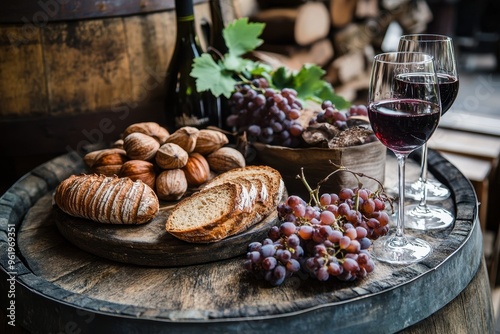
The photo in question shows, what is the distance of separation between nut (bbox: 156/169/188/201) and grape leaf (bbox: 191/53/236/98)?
298 mm

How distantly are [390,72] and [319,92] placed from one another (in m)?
0.59

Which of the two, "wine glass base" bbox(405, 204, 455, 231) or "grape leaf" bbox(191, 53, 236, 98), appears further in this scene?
"grape leaf" bbox(191, 53, 236, 98)

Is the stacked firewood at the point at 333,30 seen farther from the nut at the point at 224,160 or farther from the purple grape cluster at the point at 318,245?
the purple grape cluster at the point at 318,245

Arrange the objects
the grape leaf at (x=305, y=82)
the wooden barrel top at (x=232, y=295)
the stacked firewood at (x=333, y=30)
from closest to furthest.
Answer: the wooden barrel top at (x=232, y=295), the grape leaf at (x=305, y=82), the stacked firewood at (x=333, y=30)

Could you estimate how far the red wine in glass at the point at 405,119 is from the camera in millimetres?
953

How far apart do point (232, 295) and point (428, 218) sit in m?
0.45

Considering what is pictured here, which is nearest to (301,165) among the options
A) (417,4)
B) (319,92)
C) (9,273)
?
(319,92)

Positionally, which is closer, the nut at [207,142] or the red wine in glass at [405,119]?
the red wine in glass at [405,119]

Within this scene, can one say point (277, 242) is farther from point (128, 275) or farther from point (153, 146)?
point (153, 146)

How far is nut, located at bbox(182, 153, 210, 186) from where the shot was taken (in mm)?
1189

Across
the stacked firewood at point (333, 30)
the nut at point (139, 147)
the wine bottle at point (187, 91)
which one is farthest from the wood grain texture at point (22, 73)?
the stacked firewood at point (333, 30)

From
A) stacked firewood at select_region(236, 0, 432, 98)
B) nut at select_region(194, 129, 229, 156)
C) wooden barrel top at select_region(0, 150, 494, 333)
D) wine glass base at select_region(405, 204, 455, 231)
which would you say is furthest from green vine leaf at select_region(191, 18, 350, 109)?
stacked firewood at select_region(236, 0, 432, 98)

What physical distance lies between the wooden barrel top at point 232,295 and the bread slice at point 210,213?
2.4 inches

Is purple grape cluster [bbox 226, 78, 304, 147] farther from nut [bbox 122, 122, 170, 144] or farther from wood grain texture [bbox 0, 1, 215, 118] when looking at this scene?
wood grain texture [bbox 0, 1, 215, 118]
